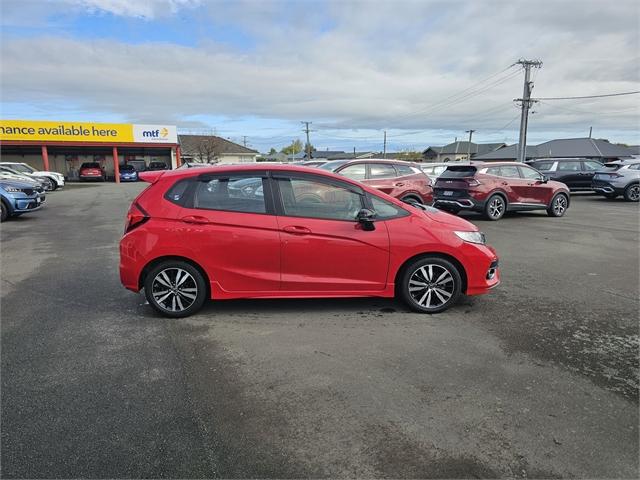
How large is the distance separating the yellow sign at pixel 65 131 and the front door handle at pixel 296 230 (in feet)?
129

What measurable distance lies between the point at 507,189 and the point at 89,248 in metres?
10.7

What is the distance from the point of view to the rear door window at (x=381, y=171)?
449 inches

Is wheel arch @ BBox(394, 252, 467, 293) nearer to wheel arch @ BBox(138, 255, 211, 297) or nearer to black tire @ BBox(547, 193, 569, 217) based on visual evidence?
wheel arch @ BBox(138, 255, 211, 297)

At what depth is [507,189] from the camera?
12.5 m

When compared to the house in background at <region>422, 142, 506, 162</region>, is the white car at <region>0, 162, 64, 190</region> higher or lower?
lower

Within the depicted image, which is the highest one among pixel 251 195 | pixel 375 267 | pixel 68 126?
pixel 68 126

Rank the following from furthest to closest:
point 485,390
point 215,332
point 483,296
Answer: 1. point 483,296
2. point 215,332
3. point 485,390

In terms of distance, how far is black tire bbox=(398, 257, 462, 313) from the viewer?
16.1ft

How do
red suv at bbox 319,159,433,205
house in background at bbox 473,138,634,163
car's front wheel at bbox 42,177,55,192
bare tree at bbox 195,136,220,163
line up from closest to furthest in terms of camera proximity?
red suv at bbox 319,159,433,205, car's front wheel at bbox 42,177,55,192, bare tree at bbox 195,136,220,163, house in background at bbox 473,138,634,163

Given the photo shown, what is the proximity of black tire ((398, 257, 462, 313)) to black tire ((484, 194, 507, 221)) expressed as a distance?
809 centimetres

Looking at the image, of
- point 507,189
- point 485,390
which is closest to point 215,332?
point 485,390

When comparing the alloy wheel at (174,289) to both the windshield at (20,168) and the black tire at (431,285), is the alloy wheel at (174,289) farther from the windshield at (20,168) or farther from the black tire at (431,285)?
the windshield at (20,168)

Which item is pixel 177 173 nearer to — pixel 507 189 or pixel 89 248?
pixel 89 248

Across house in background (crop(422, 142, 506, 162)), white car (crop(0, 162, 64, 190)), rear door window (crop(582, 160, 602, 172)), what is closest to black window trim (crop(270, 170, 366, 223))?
rear door window (crop(582, 160, 602, 172))
